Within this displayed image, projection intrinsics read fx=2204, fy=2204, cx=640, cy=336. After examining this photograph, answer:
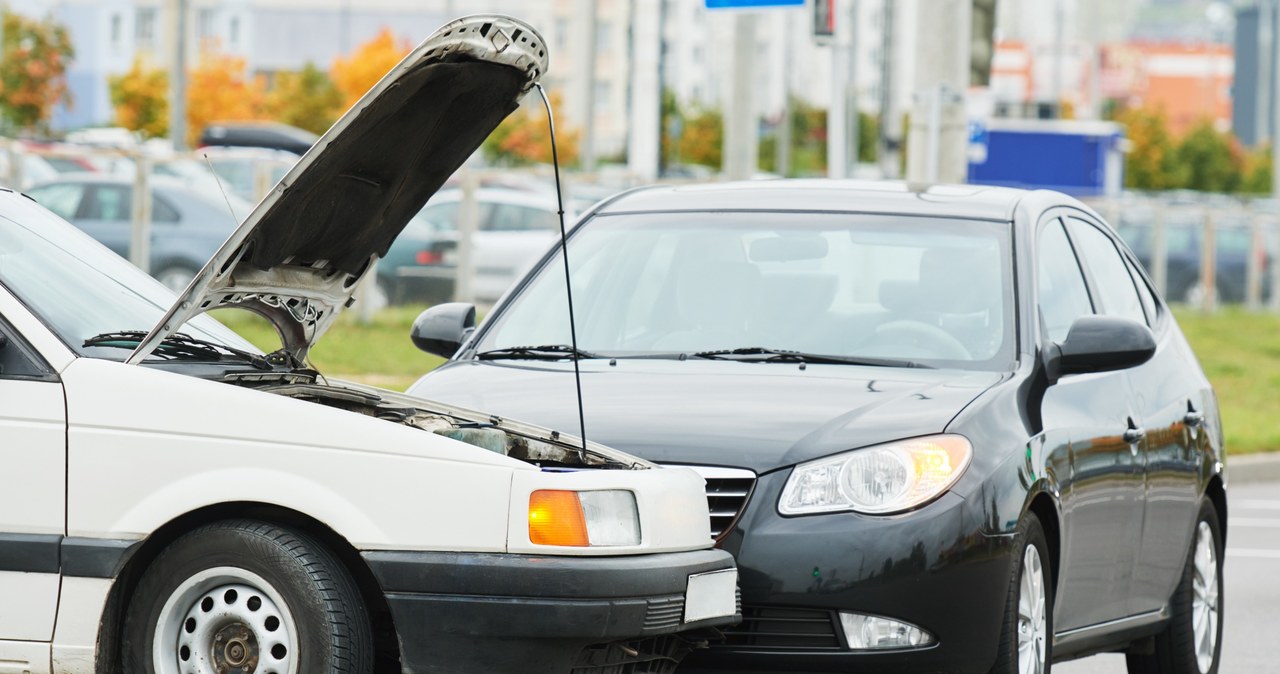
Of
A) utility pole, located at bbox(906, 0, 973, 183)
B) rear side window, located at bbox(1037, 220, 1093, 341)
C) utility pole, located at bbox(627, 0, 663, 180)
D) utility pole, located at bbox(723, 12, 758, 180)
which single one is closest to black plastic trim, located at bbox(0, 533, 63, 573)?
rear side window, located at bbox(1037, 220, 1093, 341)

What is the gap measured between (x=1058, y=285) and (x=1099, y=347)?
2.40ft

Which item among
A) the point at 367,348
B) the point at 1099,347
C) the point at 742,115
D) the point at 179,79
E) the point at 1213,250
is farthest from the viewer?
the point at 179,79

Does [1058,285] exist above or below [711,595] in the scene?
above

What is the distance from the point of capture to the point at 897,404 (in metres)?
5.63

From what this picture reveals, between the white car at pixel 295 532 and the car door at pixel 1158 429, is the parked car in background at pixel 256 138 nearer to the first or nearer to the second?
the car door at pixel 1158 429

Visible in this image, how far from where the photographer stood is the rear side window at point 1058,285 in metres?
6.61

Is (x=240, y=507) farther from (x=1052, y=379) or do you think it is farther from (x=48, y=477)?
(x=1052, y=379)

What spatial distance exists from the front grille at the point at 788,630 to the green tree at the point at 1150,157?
81405 mm

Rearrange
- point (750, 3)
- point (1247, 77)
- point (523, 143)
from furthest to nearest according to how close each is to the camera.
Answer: point (1247, 77)
point (523, 143)
point (750, 3)

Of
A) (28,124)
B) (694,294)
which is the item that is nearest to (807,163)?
(28,124)

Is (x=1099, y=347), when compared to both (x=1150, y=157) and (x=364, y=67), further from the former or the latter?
(x=1150, y=157)

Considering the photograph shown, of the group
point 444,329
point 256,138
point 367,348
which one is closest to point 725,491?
point 444,329

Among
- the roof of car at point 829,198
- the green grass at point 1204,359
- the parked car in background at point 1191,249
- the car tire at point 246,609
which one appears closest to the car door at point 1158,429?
the roof of car at point 829,198

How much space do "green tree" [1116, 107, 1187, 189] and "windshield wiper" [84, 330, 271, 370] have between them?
8133cm
